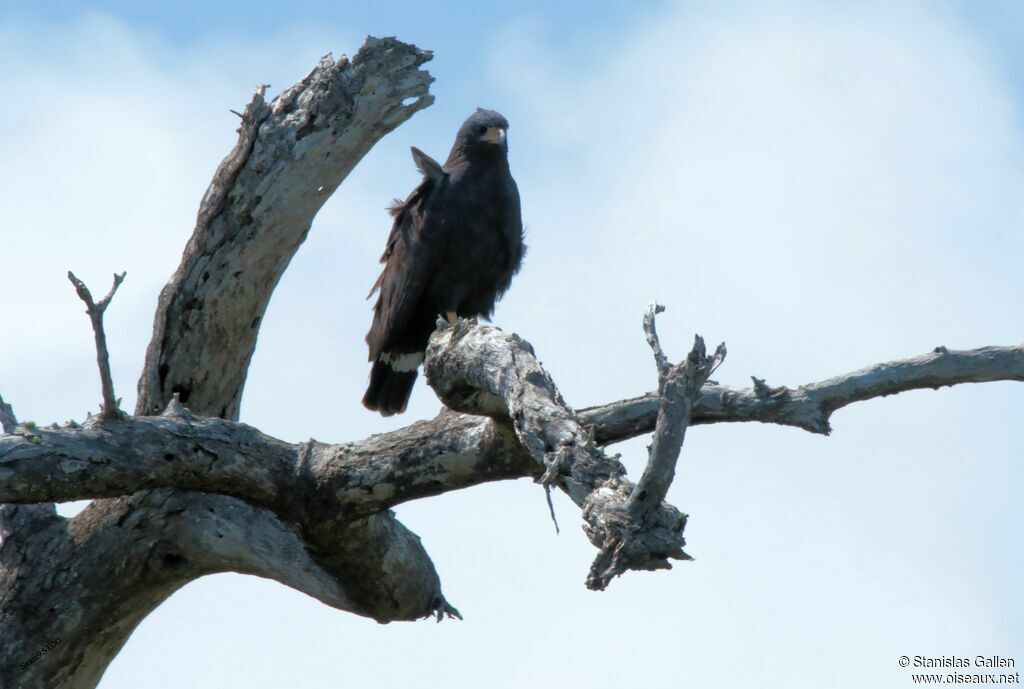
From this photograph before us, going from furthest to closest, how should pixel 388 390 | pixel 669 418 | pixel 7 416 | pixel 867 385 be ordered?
pixel 388 390, pixel 7 416, pixel 867 385, pixel 669 418

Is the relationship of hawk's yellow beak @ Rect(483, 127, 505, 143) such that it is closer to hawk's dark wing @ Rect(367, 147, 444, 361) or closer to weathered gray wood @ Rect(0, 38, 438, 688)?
hawk's dark wing @ Rect(367, 147, 444, 361)

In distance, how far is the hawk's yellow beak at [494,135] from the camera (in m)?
6.57

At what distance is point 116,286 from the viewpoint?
10.7ft

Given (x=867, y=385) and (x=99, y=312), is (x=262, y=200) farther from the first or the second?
(x=867, y=385)

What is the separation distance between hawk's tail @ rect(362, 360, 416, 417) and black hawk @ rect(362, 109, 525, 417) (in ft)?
0.48

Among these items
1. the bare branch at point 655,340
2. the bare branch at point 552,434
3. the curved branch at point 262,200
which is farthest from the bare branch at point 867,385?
the curved branch at point 262,200

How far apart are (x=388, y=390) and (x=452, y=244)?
108 cm

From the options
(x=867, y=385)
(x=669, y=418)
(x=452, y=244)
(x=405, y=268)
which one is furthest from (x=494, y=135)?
(x=669, y=418)

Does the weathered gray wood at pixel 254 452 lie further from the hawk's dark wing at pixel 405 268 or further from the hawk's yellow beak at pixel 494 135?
the hawk's yellow beak at pixel 494 135

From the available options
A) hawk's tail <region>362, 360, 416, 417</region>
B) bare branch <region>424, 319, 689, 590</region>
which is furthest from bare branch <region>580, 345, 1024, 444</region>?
hawk's tail <region>362, 360, 416, 417</region>

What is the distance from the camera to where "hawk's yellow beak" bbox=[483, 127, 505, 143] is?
657 cm

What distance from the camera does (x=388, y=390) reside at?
6.96 meters

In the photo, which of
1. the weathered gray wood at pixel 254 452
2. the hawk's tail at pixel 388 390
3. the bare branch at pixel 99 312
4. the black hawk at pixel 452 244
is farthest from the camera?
the hawk's tail at pixel 388 390

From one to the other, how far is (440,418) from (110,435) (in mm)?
1069
